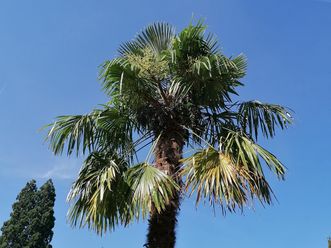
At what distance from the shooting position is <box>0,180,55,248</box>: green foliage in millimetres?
27328

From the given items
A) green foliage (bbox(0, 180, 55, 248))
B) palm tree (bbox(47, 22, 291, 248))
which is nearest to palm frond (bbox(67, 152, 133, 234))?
palm tree (bbox(47, 22, 291, 248))

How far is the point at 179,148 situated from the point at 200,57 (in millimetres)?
1394

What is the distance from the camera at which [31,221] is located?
1095 inches

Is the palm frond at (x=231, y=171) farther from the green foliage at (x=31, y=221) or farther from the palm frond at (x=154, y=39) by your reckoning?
the green foliage at (x=31, y=221)

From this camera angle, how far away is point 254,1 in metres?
5.85

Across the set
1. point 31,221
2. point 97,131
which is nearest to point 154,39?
point 97,131

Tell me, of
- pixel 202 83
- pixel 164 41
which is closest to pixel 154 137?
Answer: pixel 202 83

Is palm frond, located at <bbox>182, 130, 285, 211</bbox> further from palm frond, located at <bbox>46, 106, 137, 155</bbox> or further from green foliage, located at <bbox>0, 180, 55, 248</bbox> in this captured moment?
green foliage, located at <bbox>0, 180, 55, 248</bbox>

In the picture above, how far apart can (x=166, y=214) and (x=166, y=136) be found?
1.28 meters

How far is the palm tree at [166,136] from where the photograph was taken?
18.8ft

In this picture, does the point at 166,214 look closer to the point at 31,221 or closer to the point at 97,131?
the point at 97,131

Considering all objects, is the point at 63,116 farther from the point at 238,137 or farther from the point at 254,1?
the point at 254,1

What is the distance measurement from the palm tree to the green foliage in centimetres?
2231

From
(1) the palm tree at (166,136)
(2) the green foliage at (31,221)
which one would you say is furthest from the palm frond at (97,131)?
(2) the green foliage at (31,221)
